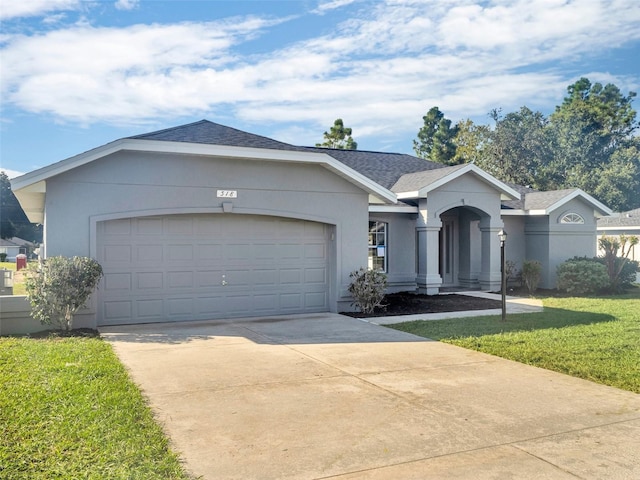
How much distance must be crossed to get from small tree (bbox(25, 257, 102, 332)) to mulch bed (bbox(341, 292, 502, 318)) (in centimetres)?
576

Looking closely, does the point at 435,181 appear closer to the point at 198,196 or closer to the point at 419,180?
the point at 419,180

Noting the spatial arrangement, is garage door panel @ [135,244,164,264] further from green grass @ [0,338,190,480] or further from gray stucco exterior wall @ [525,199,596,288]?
gray stucco exterior wall @ [525,199,596,288]

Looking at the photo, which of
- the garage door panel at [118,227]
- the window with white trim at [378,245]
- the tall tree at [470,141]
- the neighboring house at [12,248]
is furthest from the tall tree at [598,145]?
the neighboring house at [12,248]

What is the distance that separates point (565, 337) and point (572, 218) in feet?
35.2

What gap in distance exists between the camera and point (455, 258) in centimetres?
1950

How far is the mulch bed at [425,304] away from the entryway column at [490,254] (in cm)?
205

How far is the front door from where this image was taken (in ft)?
63.6

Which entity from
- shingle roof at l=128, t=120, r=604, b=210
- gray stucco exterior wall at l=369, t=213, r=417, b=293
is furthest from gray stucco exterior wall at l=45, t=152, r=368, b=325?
gray stucco exterior wall at l=369, t=213, r=417, b=293

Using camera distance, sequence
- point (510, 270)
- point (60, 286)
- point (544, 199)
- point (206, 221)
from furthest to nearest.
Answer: point (544, 199)
point (510, 270)
point (206, 221)
point (60, 286)

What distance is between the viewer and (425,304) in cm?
1482

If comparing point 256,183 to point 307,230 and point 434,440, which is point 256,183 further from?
point 434,440

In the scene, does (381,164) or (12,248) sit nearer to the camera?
(381,164)

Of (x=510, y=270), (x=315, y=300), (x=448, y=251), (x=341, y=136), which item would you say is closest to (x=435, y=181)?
(x=448, y=251)

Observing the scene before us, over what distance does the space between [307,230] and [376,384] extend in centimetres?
667
